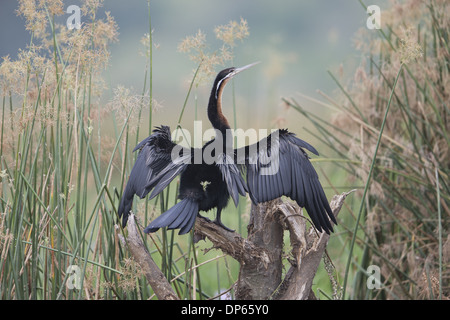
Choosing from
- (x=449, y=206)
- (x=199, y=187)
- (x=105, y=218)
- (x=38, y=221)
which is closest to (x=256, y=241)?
(x=199, y=187)

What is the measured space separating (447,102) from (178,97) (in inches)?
45.7

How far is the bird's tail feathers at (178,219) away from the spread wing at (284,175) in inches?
6.2

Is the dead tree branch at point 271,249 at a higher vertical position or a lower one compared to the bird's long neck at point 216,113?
lower

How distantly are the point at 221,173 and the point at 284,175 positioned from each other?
171mm

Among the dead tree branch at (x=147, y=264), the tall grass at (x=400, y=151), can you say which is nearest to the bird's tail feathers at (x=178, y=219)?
the dead tree branch at (x=147, y=264)

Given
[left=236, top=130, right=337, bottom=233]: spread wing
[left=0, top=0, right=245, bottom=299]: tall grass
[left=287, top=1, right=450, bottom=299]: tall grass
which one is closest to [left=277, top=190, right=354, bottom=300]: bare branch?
[left=236, top=130, right=337, bottom=233]: spread wing

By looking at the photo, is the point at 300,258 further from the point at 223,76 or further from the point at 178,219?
the point at 223,76

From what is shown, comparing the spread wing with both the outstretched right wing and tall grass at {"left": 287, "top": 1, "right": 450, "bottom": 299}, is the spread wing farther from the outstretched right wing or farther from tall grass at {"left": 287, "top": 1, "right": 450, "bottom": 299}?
tall grass at {"left": 287, "top": 1, "right": 450, "bottom": 299}

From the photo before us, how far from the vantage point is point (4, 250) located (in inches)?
57.4

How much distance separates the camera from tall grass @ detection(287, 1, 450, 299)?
217cm

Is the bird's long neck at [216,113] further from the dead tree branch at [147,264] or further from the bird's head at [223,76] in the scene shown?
the dead tree branch at [147,264]

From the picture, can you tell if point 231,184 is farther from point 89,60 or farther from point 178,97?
point 178,97

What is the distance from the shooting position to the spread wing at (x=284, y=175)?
1330 mm
